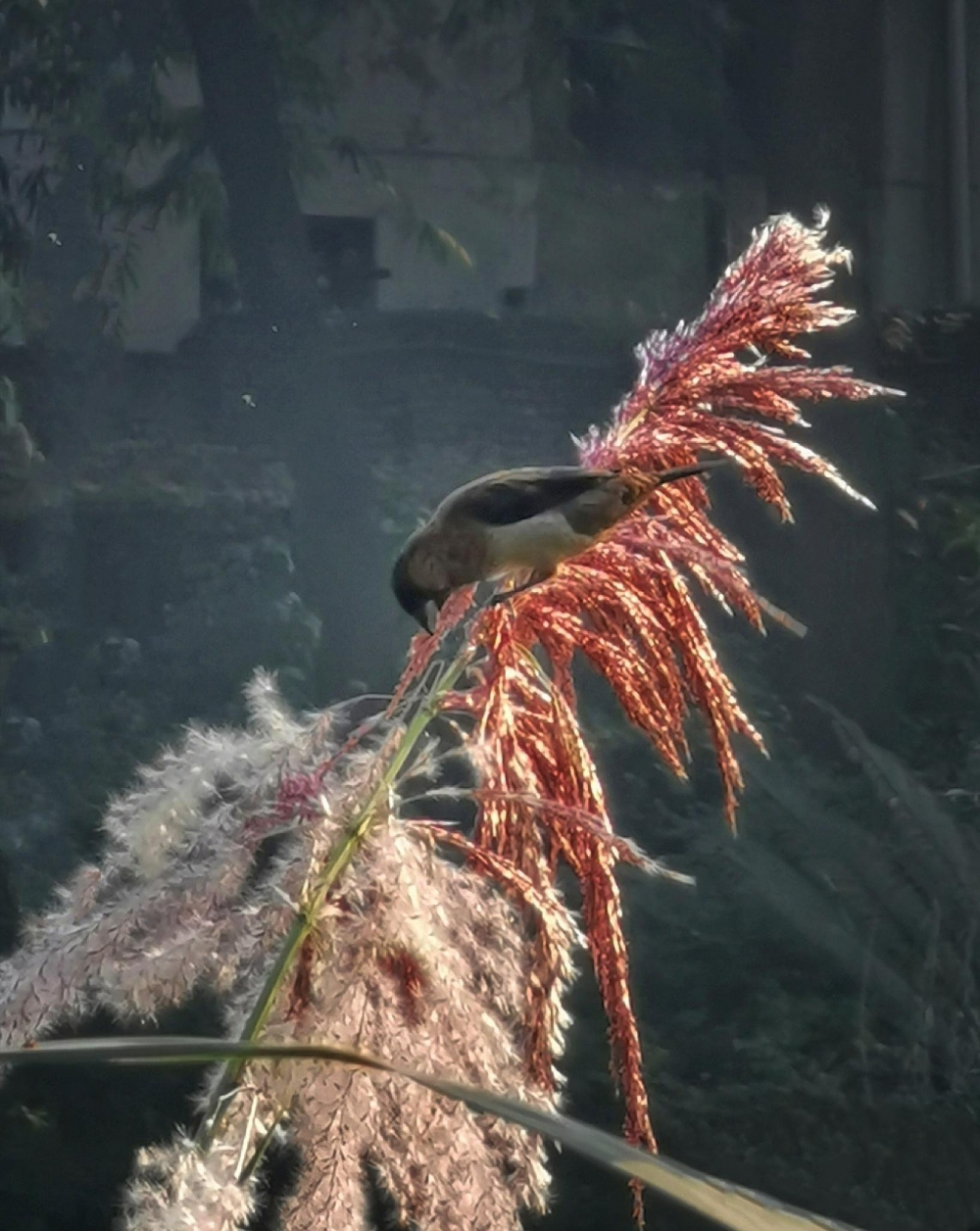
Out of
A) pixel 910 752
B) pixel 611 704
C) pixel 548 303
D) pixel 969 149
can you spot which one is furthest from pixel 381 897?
pixel 969 149

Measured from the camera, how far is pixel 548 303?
153cm

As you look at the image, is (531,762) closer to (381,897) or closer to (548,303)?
(381,897)

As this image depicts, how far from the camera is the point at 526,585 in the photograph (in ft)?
A: 2.05

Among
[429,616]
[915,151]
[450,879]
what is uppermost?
[915,151]

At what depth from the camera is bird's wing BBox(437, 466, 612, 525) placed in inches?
23.7

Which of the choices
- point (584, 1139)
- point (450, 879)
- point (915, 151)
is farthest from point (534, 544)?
point (915, 151)

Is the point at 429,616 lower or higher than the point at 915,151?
lower

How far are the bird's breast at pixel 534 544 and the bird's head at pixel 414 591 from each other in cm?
5

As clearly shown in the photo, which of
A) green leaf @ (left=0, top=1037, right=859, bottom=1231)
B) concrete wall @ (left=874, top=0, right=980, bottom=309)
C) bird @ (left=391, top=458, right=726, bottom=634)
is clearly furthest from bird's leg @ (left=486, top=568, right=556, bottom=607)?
concrete wall @ (left=874, top=0, right=980, bottom=309)

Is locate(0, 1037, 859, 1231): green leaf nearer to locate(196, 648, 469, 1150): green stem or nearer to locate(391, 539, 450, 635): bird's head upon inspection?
locate(196, 648, 469, 1150): green stem

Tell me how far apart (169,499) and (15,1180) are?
71 cm

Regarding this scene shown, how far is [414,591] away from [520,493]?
0.32ft

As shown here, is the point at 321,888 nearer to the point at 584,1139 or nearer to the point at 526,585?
the point at 526,585

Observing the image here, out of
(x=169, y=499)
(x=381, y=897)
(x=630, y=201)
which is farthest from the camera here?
(x=630, y=201)
